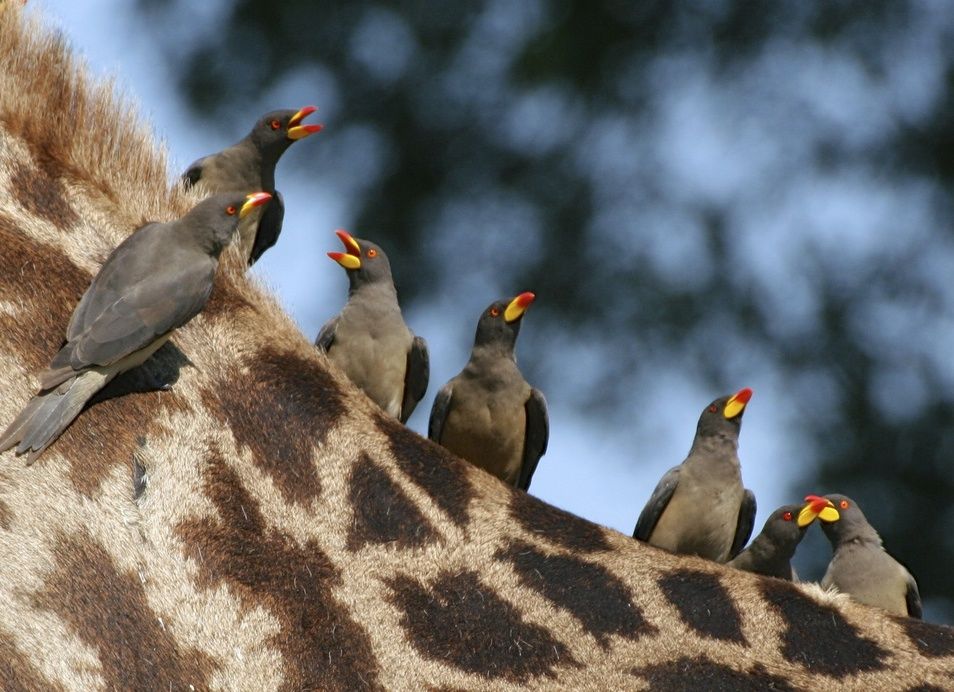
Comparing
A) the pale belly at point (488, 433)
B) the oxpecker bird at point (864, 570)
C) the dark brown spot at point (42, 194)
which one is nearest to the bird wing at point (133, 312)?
the dark brown spot at point (42, 194)

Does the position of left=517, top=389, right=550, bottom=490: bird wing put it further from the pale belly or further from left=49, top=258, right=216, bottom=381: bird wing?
left=49, top=258, right=216, bottom=381: bird wing

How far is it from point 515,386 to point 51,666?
89.1 inches

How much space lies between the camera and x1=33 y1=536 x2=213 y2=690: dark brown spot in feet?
11.6

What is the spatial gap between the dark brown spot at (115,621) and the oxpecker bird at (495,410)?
188cm

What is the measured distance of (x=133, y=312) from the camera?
3803 millimetres

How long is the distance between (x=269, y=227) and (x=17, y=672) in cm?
273

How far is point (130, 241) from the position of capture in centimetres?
408

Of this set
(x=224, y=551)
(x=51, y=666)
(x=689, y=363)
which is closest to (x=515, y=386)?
(x=224, y=551)

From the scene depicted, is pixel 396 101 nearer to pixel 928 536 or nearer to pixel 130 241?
pixel 928 536

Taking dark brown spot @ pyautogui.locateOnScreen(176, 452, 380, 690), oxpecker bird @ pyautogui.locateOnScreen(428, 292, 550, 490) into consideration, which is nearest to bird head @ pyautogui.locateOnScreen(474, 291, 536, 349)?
oxpecker bird @ pyautogui.locateOnScreen(428, 292, 550, 490)

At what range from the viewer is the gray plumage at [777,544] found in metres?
4.98

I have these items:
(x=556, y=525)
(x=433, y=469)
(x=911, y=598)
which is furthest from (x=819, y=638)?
(x=911, y=598)

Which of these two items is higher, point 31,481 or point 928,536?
point 928,536

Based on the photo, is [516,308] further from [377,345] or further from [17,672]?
[17,672]
